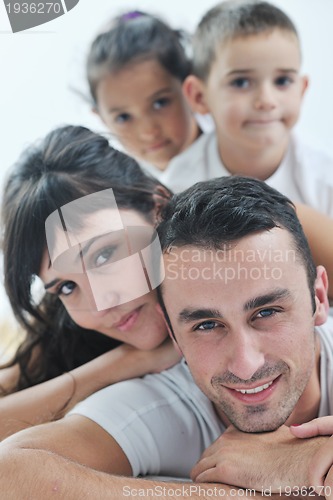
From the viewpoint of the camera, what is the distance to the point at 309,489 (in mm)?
874

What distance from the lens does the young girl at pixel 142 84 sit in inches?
63.0

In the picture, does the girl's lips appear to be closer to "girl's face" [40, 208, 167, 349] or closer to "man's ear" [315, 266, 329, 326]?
"girl's face" [40, 208, 167, 349]

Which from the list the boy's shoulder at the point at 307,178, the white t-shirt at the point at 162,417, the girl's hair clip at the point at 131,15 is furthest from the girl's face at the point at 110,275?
the girl's hair clip at the point at 131,15

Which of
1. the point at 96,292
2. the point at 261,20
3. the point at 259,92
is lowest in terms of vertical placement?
the point at 96,292

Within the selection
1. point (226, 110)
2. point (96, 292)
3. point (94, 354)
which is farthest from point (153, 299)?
point (226, 110)

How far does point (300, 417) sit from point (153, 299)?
11.4 inches

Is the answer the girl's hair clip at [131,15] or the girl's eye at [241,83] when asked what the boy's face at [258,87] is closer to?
the girl's eye at [241,83]

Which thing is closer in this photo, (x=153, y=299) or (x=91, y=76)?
(x=153, y=299)

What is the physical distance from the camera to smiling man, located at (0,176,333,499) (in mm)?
874

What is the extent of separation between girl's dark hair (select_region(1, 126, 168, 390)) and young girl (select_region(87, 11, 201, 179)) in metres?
0.31

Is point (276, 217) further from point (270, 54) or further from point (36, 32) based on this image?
point (36, 32)

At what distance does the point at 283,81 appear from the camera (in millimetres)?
1503

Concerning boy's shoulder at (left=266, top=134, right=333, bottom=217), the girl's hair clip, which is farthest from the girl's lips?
the girl's hair clip

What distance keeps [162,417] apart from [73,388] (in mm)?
187
